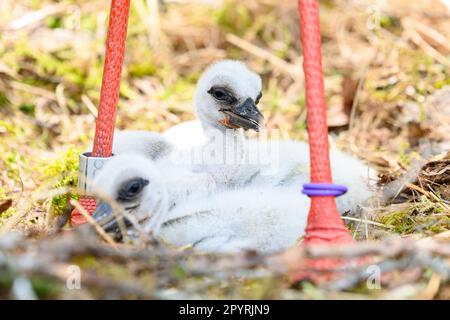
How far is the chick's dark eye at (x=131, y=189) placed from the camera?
2484mm

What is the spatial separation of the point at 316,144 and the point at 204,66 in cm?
320

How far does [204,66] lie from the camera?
5.36 m

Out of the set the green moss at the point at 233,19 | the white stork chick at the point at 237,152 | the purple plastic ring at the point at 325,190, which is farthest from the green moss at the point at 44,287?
the green moss at the point at 233,19

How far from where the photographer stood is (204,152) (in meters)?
3.08

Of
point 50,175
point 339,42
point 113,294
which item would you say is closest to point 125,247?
point 113,294

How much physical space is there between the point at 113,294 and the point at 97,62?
10.8ft

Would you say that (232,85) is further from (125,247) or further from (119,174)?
(125,247)

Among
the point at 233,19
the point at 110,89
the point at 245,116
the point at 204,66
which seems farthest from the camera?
the point at 233,19

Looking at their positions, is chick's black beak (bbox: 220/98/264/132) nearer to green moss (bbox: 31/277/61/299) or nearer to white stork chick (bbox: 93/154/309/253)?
white stork chick (bbox: 93/154/309/253)

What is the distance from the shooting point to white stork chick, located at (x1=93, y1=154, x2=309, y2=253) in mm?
2486

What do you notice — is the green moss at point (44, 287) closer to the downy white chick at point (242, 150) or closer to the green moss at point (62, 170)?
the downy white chick at point (242, 150)

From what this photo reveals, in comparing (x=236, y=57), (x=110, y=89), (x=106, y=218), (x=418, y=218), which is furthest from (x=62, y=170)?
(x=236, y=57)

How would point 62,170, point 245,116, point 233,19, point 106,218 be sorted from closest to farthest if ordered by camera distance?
point 106,218 → point 245,116 → point 62,170 → point 233,19

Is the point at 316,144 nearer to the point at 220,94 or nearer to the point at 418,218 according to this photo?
the point at 418,218
